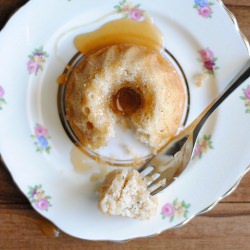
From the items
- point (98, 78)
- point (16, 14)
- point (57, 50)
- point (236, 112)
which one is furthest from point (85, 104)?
point (236, 112)

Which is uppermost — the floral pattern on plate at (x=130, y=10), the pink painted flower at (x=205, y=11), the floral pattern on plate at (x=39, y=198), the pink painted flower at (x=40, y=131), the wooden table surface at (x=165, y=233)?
the floral pattern on plate at (x=130, y=10)

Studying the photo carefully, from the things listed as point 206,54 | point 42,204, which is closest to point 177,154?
point 206,54

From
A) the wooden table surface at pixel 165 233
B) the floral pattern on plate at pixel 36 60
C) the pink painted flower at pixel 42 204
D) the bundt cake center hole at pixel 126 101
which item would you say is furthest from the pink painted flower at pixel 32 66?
the pink painted flower at pixel 42 204

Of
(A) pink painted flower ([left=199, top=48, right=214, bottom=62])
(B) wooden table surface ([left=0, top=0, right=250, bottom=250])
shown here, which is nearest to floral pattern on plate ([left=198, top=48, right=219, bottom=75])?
(A) pink painted flower ([left=199, top=48, right=214, bottom=62])

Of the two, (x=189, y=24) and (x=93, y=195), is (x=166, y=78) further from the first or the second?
(x=93, y=195)

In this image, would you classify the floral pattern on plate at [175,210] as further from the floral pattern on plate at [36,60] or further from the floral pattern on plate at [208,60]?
the floral pattern on plate at [36,60]

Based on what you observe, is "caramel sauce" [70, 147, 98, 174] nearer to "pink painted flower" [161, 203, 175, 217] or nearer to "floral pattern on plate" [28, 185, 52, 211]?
"floral pattern on plate" [28, 185, 52, 211]

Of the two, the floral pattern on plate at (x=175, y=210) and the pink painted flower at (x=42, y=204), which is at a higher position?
the pink painted flower at (x=42, y=204)
